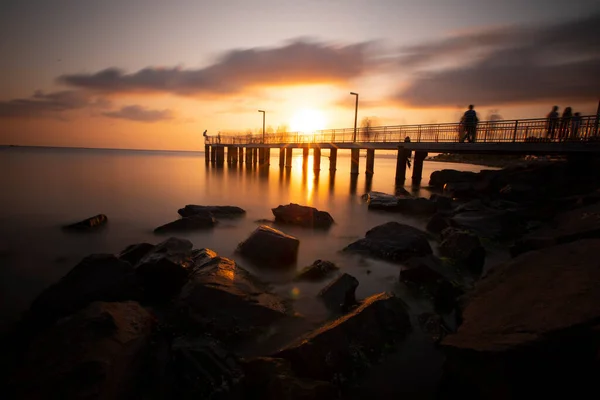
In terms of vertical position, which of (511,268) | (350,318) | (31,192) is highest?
(511,268)

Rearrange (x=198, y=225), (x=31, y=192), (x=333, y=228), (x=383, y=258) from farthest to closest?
(x=31, y=192)
(x=333, y=228)
(x=198, y=225)
(x=383, y=258)

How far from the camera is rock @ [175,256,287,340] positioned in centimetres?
415

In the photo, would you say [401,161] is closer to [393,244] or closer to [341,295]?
[393,244]

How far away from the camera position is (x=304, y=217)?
11.7 metres

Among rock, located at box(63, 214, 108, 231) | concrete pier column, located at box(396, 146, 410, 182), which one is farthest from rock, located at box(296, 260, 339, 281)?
concrete pier column, located at box(396, 146, 410, 182)

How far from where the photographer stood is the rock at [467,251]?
662 cm

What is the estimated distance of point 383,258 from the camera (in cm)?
734

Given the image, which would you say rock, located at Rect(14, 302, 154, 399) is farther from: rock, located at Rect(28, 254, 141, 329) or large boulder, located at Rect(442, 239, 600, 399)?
large boulder, located at Rect(442, 239, 600, 399)

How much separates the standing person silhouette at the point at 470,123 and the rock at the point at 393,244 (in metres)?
17.0

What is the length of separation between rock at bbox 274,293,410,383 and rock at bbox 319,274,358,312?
0.78 metres

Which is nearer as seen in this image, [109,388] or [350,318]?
[109,388]

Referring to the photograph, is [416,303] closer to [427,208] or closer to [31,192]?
[427,208]

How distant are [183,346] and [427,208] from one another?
13.0 metres

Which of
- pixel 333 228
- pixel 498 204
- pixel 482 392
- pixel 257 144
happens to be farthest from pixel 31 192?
pixel 257 144
